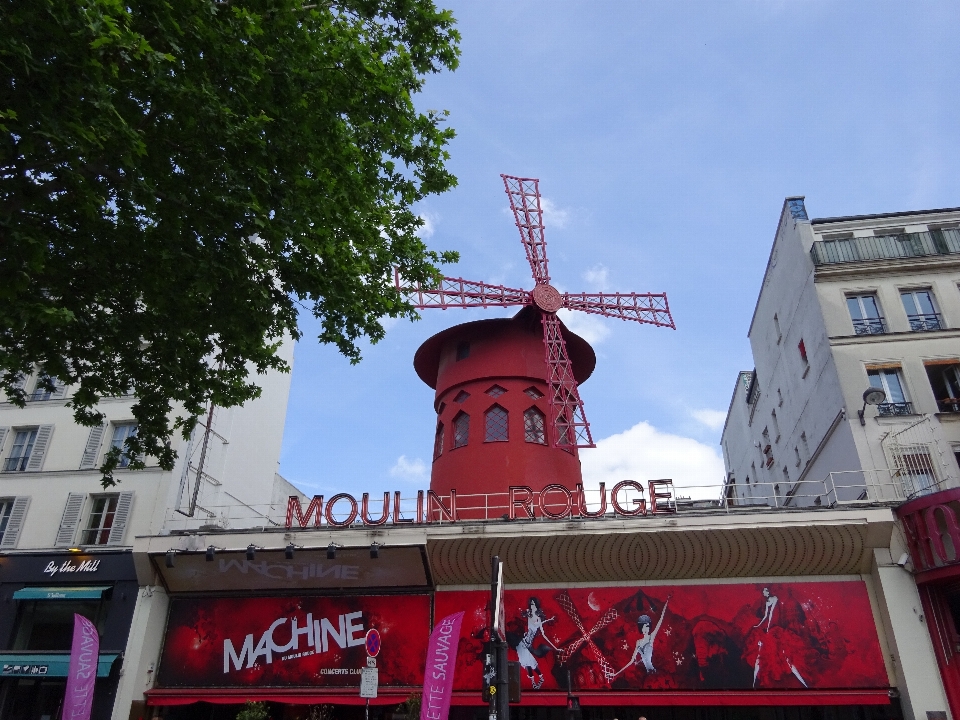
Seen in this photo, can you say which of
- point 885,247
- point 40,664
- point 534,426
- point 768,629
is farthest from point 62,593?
point 885,247

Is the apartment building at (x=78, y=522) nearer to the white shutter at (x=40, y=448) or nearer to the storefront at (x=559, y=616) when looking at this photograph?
the white shutter at (x=40, y=448)

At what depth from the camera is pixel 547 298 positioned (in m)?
18.9

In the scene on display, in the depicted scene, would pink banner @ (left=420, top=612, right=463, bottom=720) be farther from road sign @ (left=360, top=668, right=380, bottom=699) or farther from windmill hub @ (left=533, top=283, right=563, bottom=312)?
windmill hub @ (left=533, top=283, right=563, bottom=312)

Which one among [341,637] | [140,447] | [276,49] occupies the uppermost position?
[276,49]

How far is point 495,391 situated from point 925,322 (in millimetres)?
9358

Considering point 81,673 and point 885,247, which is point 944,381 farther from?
point 81,673

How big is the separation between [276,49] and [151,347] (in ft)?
13.3

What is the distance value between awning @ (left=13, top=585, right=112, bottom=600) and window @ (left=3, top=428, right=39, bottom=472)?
3041 millimetres

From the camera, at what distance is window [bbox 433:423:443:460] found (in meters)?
18.2

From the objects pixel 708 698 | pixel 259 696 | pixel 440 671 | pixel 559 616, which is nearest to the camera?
pixel 440 671

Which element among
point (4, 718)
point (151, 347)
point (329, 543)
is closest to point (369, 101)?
point (151, 347)

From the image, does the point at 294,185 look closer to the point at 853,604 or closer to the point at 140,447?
the point at 140,447

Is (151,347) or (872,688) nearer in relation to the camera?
(151,347)

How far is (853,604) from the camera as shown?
43.4ft
